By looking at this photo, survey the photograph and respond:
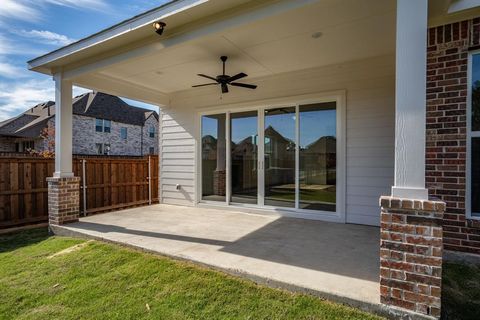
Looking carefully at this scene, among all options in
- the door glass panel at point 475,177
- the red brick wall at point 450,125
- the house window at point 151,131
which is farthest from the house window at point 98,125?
the door glass panel at point 475,177

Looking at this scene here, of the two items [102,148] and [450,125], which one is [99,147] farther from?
[450,125]

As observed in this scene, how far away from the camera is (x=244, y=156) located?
242 inches

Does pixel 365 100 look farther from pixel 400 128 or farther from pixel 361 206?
pixel 400 128

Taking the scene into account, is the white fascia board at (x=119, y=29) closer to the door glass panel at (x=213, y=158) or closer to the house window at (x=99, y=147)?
the door glass panel at (x=213, y=158)

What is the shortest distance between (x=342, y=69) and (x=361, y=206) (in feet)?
8.22

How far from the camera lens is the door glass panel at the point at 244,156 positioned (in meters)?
6.00

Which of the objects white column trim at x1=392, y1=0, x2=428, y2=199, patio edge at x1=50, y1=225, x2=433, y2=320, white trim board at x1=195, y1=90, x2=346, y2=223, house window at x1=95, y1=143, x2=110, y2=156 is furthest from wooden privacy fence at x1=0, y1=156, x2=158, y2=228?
house window at x1=95, y1=143, x2=110, y2=156

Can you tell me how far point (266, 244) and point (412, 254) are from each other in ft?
6.46

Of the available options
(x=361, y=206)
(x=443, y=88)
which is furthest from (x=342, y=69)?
(x=361, y=206)

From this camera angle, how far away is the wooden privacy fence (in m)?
5.21

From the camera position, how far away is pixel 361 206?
480cm

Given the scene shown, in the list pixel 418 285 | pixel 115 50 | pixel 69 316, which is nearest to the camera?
pixel 418 285

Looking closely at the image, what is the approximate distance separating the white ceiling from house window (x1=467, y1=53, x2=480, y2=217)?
1.12 metres

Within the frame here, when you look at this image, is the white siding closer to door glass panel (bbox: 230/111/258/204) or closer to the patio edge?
door glass panel (bbox: 230/111/258/204)
